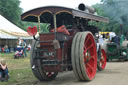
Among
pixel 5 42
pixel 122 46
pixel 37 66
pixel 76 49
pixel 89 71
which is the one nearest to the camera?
pixel 76 49

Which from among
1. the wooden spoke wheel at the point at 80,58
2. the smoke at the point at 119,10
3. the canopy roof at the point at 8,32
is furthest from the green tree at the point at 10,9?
the wooden spoke wheel at the point at 80,58

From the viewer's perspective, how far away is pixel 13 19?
38.9 m

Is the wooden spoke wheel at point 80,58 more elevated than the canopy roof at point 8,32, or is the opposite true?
the canopy roof at point 8,32

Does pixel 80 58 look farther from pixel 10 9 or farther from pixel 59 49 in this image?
Answer: pixel 10 9

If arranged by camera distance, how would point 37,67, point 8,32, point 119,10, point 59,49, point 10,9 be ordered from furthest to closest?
1. point 10,9
2. point 119,10
3. point 8,32
4. point 37,67
5. point 59,49

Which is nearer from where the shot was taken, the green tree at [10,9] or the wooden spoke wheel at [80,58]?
the wooden spoke wheel at [80,58]

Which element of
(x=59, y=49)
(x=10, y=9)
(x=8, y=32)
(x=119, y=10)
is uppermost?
(x=10, y=9)

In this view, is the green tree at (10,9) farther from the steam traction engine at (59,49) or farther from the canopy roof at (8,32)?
the steam traction engine at (59,49)

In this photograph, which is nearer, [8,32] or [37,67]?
[37,67]

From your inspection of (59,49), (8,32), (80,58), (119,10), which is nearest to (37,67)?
(59,49)

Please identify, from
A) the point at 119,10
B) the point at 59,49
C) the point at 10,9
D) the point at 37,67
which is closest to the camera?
the point at 59,49

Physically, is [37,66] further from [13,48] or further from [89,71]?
[13,48]

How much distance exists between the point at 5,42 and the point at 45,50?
1622cm

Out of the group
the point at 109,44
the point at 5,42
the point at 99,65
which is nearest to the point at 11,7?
the point at 5,42
